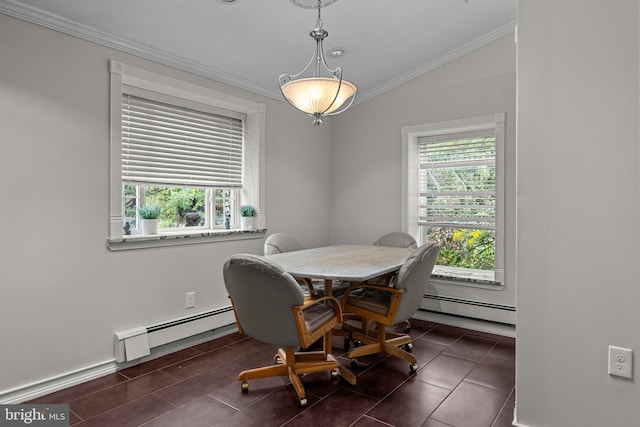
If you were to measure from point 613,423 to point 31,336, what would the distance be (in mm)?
3182

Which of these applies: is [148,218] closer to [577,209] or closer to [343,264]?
[343,264]

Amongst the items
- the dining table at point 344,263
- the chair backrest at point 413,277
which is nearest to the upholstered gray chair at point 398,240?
the dining table at point 344,263

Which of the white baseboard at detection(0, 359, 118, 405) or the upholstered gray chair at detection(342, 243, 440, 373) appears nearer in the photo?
the white baseboard at detection(0, 359, 118, 405)

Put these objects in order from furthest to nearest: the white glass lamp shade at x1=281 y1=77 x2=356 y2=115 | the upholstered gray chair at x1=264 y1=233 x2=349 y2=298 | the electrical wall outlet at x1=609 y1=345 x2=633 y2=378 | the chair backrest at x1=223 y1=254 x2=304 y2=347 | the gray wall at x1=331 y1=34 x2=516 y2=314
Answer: the gray wall at x1=331 y1=34 x2=516 y2=314
the upholstered gray chair at x1=264 y1=233 x2=349 y2=298
the white glass lamp shade at x1=281 y1=77 x2=356 y2=115
the chair backrest at x1=223 y1=254 x2=304 y2=347
the electrical wall outlet at x1=609 y1=345 x2=633 y2=378

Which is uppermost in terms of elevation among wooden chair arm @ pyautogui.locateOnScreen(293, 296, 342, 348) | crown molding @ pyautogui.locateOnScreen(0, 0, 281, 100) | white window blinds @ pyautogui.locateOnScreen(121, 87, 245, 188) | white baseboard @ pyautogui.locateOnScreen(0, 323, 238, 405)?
crown molding @ pyautogui.locateOnScreen(0, 0, 281, 100)

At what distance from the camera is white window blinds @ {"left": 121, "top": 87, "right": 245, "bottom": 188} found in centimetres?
303

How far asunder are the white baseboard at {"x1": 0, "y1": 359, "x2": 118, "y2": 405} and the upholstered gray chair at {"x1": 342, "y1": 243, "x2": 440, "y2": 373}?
5.72 feet

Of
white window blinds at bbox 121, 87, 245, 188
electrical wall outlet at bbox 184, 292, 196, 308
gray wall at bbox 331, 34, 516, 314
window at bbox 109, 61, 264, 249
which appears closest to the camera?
window at bbox 109, 61, 264, 249

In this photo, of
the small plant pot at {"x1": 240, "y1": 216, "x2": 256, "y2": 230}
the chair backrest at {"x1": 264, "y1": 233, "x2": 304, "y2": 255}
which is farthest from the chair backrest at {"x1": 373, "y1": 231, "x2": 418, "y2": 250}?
the small plant pot at {"x1": 240, "y1": 216, "x2": 256, "y2": 230}

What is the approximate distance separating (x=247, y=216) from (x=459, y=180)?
7.40 feet

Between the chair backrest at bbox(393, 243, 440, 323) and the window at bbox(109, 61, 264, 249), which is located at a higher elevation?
the window at bbox(109, 61, 264, 249)

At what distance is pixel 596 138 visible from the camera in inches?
68.0

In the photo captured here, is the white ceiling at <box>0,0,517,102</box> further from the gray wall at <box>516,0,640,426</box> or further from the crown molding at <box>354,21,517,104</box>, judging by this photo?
the gray wall at <box>516,0,640,426</box>

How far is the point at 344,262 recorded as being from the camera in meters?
2.92
